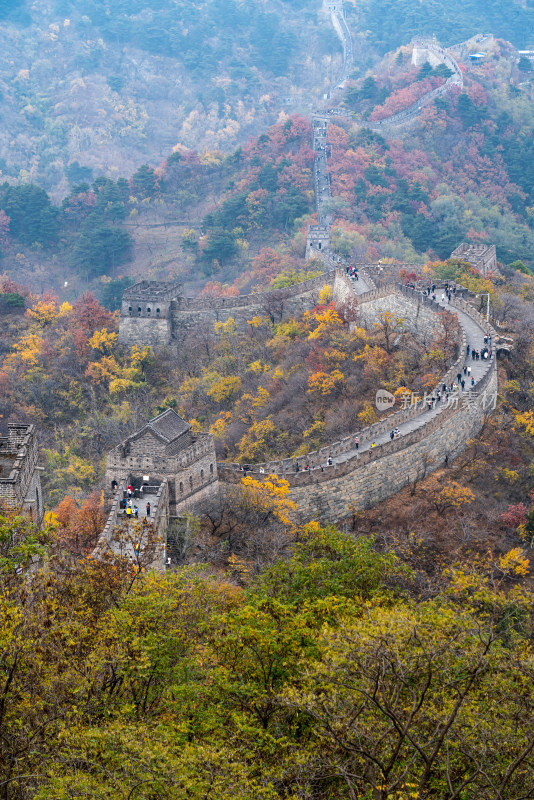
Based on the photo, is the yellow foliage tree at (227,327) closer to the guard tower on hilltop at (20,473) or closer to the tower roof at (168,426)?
the tower roof at (168,426)

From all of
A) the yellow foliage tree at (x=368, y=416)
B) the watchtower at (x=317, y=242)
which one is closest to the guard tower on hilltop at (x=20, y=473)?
the yellow foliage tree at (x=368, y=416)

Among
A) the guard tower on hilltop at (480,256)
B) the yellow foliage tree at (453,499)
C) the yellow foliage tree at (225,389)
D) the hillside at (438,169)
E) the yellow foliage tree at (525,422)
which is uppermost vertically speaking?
the hillside at (438,169)

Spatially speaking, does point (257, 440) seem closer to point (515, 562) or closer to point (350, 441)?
point (350, 441)

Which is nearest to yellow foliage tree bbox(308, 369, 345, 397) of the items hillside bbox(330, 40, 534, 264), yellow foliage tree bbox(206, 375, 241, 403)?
yellow foliage tree bbox(206, 375, 241, 403)

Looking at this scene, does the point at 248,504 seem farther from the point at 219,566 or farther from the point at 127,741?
the point at 127,741

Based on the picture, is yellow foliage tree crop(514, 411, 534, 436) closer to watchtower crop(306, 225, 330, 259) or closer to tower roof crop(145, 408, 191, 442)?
tower roof crop(145, 408, 191, 442)

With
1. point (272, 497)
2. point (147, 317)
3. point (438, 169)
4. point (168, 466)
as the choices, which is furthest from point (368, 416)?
point (438, 169)
